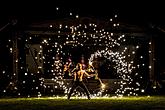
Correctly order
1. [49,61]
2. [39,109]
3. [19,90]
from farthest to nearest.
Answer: [49,61]
[19,90]
[39,109]

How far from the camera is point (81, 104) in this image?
71.7 ft

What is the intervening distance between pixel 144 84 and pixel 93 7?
13.1m

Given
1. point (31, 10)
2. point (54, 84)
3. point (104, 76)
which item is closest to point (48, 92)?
point (54, 84)

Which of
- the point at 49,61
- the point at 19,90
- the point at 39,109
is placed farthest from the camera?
the point at 49,61

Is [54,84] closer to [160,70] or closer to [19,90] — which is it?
[19,90]

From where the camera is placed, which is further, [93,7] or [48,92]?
[93,7]

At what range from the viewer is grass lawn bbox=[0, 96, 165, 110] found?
20.3 metres

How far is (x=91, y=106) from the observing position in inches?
827

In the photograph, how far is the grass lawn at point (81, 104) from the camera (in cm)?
2033

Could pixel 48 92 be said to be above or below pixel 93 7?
below

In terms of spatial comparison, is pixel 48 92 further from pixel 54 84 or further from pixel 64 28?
pixel 64 28

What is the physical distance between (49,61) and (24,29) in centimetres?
261

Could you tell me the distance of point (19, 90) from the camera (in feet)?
89.1

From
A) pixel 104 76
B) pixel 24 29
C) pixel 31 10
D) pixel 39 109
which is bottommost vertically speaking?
pixel 39 109
